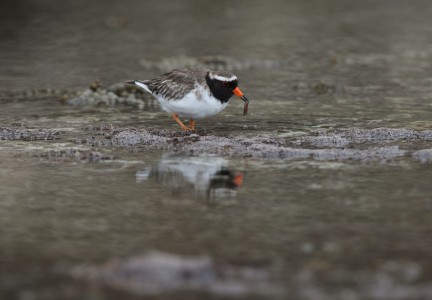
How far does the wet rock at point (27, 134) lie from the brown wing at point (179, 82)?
6.95 feet

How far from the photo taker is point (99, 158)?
14016mm

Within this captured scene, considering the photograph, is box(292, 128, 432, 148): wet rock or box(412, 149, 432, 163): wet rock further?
box(292, 128, 432, 148): wet rock

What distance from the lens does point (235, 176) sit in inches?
508

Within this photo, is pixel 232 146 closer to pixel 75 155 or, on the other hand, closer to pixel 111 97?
pixel 75 155

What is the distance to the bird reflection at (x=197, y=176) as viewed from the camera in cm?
1217

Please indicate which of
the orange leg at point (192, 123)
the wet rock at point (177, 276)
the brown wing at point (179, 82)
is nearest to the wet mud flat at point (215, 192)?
the wet rock at point (177, 276)

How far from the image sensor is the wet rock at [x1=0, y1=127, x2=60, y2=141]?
15.5 metres

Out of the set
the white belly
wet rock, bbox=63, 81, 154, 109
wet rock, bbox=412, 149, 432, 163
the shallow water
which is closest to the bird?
the white belly

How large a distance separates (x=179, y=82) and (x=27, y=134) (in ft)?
9.45

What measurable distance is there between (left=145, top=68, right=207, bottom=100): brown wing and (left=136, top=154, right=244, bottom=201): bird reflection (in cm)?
185

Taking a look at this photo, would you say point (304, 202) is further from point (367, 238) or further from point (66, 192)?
point (66, 192)

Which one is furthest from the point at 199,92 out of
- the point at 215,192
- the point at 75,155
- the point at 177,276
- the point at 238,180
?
the point at 177,276

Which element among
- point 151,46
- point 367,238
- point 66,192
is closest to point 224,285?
point 367,238

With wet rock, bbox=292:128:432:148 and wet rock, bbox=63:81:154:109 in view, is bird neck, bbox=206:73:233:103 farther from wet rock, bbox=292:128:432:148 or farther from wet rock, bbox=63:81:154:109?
wet rock, bbox=63:81:154:109
